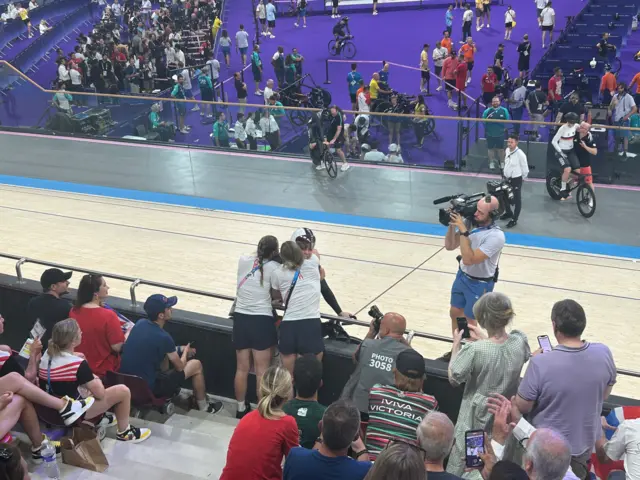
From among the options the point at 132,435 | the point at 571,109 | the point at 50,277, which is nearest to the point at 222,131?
the point at 571,109

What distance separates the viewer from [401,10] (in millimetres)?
28109

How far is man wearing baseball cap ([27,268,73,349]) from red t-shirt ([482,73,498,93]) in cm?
1478

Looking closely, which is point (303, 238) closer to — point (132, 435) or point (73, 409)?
point (132, 435)

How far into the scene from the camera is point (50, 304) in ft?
19.6

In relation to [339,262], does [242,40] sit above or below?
above

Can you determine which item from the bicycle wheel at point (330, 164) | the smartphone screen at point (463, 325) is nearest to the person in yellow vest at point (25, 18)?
the bicycle wheel at point (330, 164)

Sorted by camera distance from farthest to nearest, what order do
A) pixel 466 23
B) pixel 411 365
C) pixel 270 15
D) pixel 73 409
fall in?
pixel 270 15 → pixel 466 23 → pixel 73 409 → pixel 411 365

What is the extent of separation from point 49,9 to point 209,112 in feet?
57.9

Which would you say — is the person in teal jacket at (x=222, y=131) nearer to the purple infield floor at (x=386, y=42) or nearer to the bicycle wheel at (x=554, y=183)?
the bicycle wheel at (x=554, y=183)

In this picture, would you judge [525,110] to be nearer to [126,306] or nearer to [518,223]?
[518,223]

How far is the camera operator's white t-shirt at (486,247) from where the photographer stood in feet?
19.1

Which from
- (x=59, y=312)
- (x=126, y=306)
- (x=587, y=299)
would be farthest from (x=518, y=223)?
(x=59, y=312)

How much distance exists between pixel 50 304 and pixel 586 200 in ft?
26.9

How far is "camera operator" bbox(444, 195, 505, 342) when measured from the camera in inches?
230
